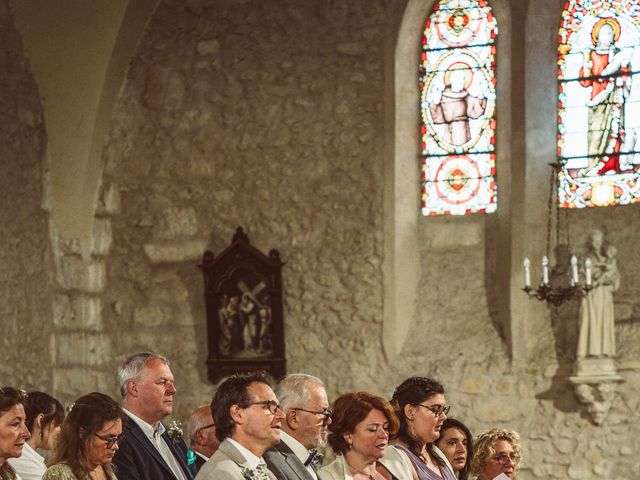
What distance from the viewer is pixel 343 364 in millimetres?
9508

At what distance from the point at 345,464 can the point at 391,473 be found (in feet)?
1.14

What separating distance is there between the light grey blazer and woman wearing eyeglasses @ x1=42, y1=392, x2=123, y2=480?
322 millimetres

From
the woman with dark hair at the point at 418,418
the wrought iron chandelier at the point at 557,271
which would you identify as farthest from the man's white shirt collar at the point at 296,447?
the wrought iron chandelier at the point at 557,271

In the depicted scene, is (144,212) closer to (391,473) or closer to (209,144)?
(209,144)

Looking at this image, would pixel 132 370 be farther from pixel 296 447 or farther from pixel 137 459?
pixel 296 447

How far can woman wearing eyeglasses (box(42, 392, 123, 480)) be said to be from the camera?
150 inches

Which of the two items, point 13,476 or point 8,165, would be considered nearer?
point 13,476

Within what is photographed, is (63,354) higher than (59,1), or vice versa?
(59,1)

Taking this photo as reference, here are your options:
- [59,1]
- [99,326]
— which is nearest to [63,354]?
[99,326]

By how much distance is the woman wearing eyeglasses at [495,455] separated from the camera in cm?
577

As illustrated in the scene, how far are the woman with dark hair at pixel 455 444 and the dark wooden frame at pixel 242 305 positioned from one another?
4.09m

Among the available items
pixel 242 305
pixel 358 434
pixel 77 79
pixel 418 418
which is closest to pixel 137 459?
pixel 358 434

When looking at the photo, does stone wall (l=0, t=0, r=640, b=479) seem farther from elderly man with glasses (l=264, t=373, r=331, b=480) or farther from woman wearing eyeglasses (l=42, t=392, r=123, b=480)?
woman wearing eyeglasses (l=42, t=392, r=123, b=480)

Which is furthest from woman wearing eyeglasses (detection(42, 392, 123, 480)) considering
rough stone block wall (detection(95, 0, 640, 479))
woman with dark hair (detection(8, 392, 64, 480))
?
rough stone block wall (detection(95, 0, 640, 479))
